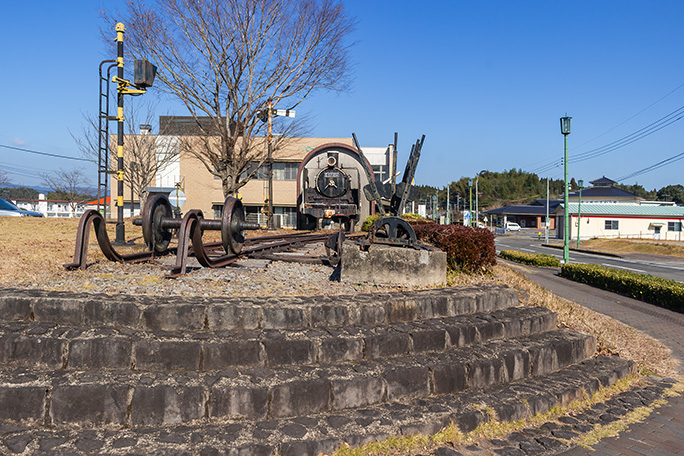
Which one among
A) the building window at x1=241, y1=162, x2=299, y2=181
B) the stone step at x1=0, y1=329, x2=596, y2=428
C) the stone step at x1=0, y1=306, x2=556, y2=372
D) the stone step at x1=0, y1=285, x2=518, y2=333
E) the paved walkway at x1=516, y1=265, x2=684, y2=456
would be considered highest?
the building window at x1=241, y1=162, x2=299, y2=181

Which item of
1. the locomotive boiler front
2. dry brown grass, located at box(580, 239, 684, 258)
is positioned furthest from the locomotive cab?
dry brown grass, located at box(580, 239, 684, 258)

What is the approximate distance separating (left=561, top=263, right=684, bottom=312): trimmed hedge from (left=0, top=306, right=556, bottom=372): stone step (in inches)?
Result: 353

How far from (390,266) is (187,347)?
317 cm

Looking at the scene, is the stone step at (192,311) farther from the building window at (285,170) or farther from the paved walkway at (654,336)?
the building window at (285,170)

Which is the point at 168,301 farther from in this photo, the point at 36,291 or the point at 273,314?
the point at 36,291

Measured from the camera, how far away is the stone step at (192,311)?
164 inches

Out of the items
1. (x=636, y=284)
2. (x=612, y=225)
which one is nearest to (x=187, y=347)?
(x=636, y=284)

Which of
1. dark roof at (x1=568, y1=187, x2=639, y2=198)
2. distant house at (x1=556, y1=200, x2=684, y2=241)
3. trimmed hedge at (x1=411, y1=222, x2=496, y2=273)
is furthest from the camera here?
dark roof at (x1=568, y1=187, x2=639, y2=198)

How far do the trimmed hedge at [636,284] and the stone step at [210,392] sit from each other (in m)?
8.77

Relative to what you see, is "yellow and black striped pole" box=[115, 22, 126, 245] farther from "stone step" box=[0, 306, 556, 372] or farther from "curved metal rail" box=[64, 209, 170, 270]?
"stone step" box=[0, 306, 556, 372]

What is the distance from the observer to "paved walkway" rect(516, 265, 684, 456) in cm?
414

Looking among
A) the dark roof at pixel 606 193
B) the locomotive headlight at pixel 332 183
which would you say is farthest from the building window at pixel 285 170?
the dark roof at pixel 606 193

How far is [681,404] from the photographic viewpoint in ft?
17.3

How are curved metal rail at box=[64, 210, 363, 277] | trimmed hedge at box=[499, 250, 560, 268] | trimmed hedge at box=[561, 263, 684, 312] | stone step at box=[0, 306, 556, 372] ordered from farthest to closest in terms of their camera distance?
1. trimmed hedge at box=[499, 250, 560, 268]
2. trimmed hedge at box=[561, 263, 684, 312]
3. curved metal rail at box=[64, 210, 363, 277]
4. stone step at box=[0, 306, 556, 372]
